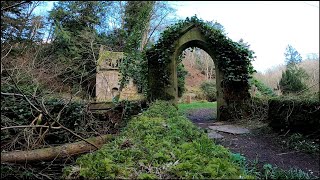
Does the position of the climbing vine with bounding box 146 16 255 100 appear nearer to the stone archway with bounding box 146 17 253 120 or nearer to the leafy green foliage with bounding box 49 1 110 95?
the stone archway with bounding box 146 17 253 120

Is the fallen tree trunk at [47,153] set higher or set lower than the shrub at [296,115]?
lower

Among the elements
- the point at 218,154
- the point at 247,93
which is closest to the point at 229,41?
the point at 247,93

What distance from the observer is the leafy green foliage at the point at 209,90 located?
24.2 meters

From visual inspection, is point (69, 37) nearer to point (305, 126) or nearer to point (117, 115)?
point (117, 115)

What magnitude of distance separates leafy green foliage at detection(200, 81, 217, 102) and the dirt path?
16911 mm

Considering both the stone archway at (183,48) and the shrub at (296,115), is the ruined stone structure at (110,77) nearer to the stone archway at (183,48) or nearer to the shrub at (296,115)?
the stone archway at (183,48)

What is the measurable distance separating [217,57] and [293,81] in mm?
7971

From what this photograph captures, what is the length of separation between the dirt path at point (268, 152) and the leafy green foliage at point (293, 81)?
971cm

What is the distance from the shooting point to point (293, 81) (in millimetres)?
15656

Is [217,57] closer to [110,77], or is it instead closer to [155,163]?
[110,77]

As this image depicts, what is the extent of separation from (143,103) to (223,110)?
128 inches

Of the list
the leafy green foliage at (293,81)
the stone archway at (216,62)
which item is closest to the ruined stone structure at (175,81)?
the stone archway at (216,62)

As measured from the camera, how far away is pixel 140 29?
1540 centimetres

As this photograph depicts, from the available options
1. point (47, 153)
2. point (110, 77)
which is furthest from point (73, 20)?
point (47, 153)
